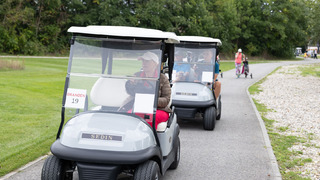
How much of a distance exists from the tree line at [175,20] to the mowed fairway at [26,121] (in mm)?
Result: 26993

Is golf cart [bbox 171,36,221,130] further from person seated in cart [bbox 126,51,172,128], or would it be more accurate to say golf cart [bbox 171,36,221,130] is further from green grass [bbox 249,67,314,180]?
person seated in cart [bbox 126,51,172,128]

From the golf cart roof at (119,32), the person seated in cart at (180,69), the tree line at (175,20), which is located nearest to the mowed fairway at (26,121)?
the golf cart roof at (119,32)

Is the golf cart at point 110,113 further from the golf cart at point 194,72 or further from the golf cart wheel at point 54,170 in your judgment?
the golf cart at point 194,72

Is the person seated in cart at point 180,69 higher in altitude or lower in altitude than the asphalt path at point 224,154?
higher

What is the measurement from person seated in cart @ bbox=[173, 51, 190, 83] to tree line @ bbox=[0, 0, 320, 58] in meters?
32.9

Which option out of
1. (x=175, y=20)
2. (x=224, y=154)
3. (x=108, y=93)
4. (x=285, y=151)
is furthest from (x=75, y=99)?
(x=175, y=20)

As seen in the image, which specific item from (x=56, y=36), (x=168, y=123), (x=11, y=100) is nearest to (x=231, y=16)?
(x=56, y=36)

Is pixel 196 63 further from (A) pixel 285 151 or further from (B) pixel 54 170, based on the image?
(B) pixel 54 170

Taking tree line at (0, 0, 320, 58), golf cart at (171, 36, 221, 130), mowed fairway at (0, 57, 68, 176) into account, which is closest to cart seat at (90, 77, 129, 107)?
mowed fairway at (0, 57, 68, 176)

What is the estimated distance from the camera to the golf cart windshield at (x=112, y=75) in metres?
5.14

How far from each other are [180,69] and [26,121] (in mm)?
3758

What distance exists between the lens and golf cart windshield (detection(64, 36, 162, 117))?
514 centimetres

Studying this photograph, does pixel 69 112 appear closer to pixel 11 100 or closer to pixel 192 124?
pixel 192 124

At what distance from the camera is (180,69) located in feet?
33.8
